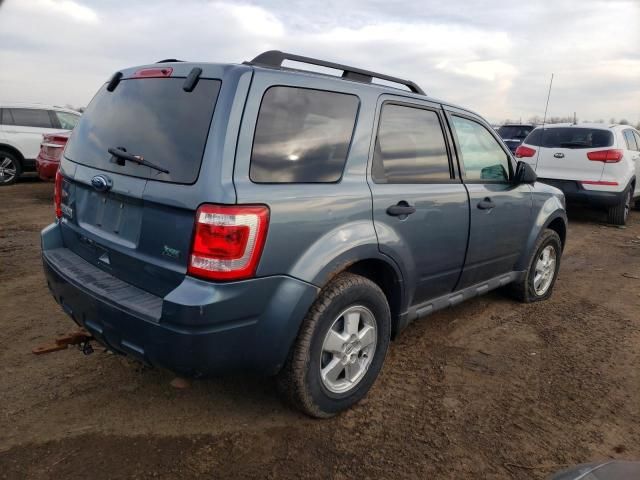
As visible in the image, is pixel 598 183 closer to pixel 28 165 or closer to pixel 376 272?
pixel 376 272

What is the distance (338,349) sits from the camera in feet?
8.61

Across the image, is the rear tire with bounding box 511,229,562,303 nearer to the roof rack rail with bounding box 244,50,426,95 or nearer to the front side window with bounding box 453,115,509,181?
the front side window with bounding box 453,115,509,181

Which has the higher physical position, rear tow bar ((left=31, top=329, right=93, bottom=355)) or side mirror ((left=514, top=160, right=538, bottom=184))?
side mirror ((left=514, top=160, right=538, bottom=184))

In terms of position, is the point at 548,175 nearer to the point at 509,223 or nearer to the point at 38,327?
the point at 509,223

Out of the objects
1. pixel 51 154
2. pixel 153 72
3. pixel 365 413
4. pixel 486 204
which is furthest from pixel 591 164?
pixel 51 154

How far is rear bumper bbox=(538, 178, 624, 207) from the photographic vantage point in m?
8.46

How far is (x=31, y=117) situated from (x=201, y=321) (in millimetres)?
10988

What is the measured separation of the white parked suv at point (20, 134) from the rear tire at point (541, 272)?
9846 mm

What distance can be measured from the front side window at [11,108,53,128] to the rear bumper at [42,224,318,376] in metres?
10.1

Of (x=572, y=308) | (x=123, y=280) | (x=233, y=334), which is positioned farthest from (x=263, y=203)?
(x=572, y=308)

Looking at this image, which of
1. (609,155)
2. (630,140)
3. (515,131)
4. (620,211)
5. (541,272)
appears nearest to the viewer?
(541,272)

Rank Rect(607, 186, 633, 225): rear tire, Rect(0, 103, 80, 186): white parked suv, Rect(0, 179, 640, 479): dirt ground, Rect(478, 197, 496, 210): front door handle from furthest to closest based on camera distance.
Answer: Rect(0, 103, 80, 186): white parked suv → Rect(607, 186, 633, 225): rear tire → Rect(478, 197, 496, 210): front door handle → Rect(0, 179, 640, 479): dirt ground

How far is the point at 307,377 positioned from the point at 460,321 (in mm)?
2109

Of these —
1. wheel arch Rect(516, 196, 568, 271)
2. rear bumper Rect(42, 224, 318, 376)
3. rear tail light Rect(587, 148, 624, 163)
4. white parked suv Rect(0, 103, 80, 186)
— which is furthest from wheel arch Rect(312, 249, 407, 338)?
white parked suv Rect(0, 103, 80, 186)
